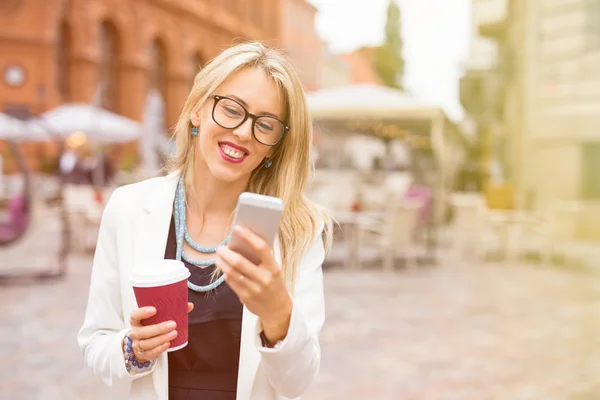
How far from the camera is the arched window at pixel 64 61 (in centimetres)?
2153

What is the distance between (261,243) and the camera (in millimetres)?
1010

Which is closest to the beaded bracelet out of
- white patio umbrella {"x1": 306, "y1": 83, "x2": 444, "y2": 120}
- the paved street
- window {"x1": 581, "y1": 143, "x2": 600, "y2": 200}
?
the paved street

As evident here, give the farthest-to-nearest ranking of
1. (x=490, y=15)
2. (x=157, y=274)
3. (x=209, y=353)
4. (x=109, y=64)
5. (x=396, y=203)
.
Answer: (x=109, y=64) < (x=490, y=15) < (x=396, y=203) < (x=209, y=353) < (x=157, y=274)

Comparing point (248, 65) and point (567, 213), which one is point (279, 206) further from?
point (567, 213)

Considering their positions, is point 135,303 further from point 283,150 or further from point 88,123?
point 88,123

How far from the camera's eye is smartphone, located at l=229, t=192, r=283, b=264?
99 cm

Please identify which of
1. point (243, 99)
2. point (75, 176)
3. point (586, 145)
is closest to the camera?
point (243, 99)

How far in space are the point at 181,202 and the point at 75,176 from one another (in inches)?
418

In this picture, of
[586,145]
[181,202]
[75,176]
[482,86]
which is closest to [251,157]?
[181,202]

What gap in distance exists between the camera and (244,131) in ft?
4.23

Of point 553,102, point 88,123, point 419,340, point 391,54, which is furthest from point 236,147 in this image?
point 391,54

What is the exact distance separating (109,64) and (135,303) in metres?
24.1

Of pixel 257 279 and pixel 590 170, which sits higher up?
pixel 590 170

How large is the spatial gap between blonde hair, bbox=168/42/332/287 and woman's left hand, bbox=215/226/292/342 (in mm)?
255
